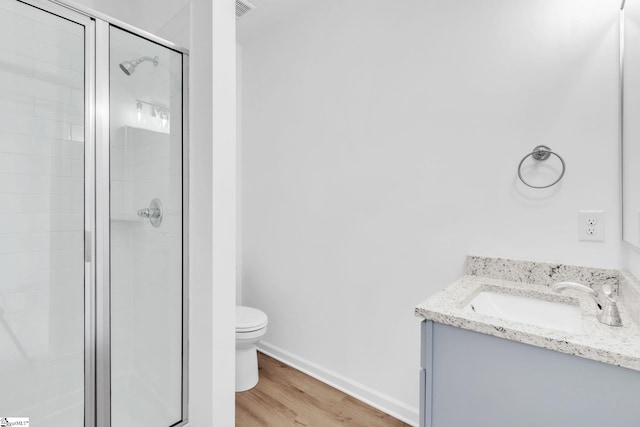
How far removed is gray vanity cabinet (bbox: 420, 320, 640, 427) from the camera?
30.6 inches

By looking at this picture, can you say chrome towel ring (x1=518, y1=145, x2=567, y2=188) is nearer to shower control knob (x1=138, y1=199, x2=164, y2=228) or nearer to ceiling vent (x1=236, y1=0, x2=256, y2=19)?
shower control knob (x1=138, y1=199, x2=164, y2=228)

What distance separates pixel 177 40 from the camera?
164 cm

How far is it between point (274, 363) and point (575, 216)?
2053mm

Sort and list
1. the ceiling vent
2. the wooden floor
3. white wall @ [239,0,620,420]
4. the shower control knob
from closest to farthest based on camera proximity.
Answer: white wall @ [239,0,620,420], the shower control knob, the wooden floor, the ceiling vent

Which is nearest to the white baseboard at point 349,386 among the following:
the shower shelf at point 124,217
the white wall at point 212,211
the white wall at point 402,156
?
the white wall at point 402,156

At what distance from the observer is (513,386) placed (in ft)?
2.95

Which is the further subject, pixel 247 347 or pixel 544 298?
pixel 247 347

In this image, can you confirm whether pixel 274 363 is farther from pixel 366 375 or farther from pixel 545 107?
pixel 545 107

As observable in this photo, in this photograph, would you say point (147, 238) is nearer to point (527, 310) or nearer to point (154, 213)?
point (154, 213)

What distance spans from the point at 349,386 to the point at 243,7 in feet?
8.48
